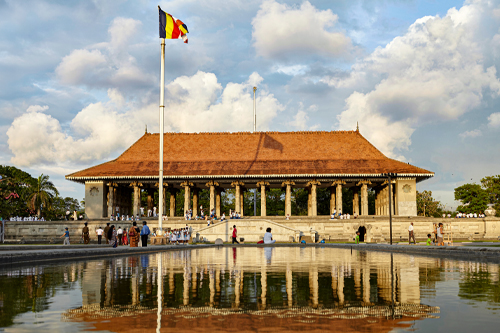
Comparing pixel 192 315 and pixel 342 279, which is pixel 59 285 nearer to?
pixel 192 315

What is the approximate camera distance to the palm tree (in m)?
54.6

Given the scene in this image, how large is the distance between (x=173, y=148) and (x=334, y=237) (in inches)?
803

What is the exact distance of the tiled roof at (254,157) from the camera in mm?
45281

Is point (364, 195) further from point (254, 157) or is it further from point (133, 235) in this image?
→ point (133, 235)

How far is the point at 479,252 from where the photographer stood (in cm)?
1585

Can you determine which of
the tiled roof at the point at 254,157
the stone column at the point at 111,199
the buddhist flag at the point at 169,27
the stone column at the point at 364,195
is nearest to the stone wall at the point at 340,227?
the stone column at the point at 364,195

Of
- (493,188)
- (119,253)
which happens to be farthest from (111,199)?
(493,188)

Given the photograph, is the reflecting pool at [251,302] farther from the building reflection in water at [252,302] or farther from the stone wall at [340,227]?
the stone wall at [340,227]

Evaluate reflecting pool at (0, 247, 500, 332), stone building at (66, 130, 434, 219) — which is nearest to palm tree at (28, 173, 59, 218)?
stone building at (66, 130, 434, 219)

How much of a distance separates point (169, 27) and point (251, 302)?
24316mm

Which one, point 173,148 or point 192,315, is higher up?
point 173,148

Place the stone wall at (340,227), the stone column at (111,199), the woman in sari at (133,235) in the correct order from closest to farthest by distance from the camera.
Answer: the woman in sari at (133,235) < the stone wall at (340,227) < the stone column at (111,199)

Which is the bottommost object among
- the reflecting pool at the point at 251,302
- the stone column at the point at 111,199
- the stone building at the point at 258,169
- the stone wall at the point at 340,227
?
the stone wall at the point at 340,227

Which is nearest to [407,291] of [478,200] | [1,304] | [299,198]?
[1,304]
